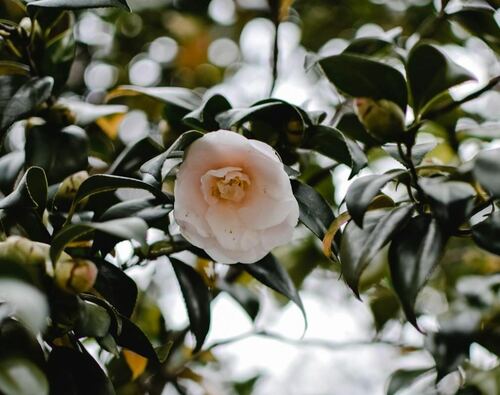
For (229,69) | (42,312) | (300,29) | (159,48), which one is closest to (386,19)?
(300,29)

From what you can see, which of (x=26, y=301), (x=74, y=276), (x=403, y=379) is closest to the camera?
(x=26, y=301)

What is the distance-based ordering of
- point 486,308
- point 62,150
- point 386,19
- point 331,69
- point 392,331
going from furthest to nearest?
point 386,19, point 392,331, point 486,308, point 62,150, point 331,69

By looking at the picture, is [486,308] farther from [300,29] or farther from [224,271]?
[300,29]

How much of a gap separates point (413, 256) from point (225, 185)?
0.89ft

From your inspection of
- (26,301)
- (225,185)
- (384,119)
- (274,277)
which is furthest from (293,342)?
(26,301)

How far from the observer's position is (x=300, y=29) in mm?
2143

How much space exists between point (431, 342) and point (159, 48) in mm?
1523

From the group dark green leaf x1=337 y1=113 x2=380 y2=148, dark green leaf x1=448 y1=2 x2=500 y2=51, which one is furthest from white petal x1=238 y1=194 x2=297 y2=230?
dark green leaf x1=448 y1=2 x2=500 y2=51

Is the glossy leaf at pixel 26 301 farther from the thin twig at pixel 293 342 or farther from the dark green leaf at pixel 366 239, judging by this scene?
the thin twig at pixel 293 342

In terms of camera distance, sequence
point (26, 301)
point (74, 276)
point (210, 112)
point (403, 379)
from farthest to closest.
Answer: point (403, 379) < point (210, 112) < point (74, 276) < point (26, 301)

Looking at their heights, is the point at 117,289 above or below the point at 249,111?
below

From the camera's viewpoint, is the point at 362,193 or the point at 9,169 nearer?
the point at 362,193

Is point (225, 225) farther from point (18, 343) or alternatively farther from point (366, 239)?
point (18, 343)

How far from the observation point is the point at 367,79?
0.86m
